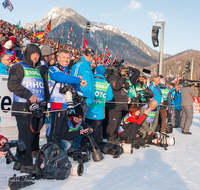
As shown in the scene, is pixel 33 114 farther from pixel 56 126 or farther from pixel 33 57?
pixel 33 57

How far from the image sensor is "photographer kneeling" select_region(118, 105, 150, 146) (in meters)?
5.26

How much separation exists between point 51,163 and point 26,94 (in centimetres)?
106

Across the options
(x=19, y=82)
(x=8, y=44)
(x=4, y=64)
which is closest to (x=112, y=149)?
(x=19, y=82)

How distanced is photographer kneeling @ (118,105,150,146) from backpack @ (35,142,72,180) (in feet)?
8.24

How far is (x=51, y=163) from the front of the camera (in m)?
2.91

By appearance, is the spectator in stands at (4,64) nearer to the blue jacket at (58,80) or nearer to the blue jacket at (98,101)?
the blue jacket at (58,80)

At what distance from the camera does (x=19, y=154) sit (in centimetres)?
335

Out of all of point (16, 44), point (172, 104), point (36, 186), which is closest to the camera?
point (36, 186)

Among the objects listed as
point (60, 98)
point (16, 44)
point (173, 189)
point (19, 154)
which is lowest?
point (173, 189)

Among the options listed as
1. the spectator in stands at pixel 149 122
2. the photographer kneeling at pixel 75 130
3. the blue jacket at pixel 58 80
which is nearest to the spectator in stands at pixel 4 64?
the blue jacket at pixel 58 80

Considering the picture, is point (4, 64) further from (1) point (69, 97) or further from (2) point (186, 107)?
(2) point (186, 107)

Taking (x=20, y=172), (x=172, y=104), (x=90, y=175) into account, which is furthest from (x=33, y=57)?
(x=172, y=104)

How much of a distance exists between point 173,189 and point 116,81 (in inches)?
119

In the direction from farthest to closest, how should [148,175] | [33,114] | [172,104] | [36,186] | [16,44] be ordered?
1. [172,104]
2. [16,44]
3. [148,175]
4. [33,114]
5. [36,186]
